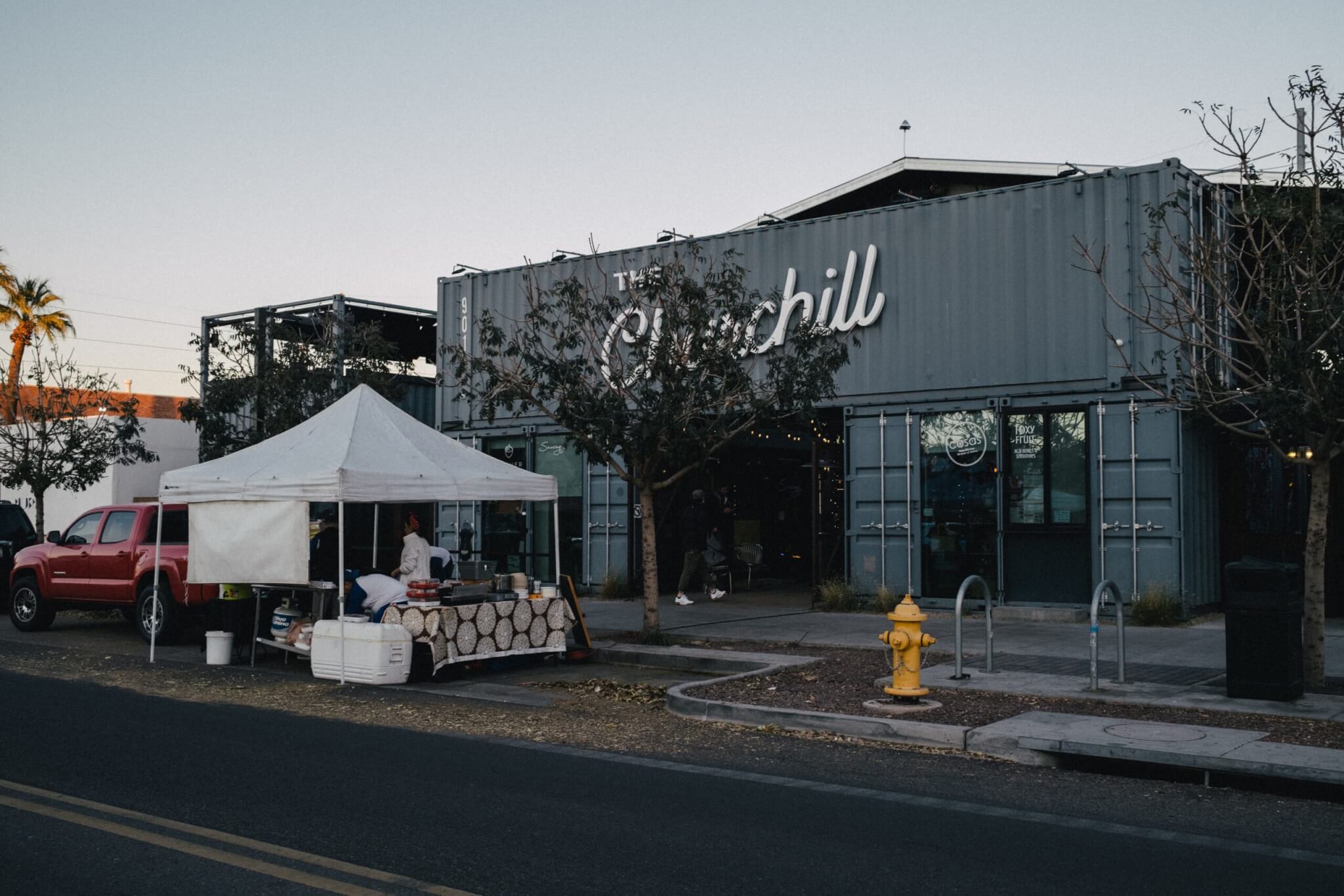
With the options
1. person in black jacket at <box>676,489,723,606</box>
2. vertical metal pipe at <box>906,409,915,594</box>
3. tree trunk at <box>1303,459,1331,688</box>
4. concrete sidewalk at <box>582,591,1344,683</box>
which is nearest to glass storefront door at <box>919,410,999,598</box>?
vertical metal pipe at <box>906,409,915,594</box>

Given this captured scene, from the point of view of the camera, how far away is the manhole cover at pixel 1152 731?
8547 millimetres

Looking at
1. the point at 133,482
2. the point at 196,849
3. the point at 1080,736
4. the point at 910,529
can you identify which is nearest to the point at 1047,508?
the point at 910,529

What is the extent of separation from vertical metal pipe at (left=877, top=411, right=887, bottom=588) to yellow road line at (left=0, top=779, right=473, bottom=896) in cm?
1289

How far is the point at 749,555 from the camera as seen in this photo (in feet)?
77.5

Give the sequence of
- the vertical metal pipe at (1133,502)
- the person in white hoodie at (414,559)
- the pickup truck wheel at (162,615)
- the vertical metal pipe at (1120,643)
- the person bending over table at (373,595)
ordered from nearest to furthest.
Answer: the vertical metal pipe at (1120,643), the person bending over table at (373,595), the person in white hoodie at (414,559), the pickup truck wheel at (162,615), the vertical metal pipe at (1133,502)

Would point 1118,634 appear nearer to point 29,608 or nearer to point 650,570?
point 650,570

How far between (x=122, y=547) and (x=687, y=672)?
329 inches

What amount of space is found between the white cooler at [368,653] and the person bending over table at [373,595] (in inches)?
10.5

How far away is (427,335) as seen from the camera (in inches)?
1165

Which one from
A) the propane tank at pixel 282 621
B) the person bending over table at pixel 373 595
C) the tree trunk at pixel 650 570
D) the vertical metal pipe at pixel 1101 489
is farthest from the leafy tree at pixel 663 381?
the vertical metal pipe at pixel 1101 489

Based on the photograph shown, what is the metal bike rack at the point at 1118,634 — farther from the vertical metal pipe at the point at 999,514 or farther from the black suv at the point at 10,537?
the black suv at the point at 10,537

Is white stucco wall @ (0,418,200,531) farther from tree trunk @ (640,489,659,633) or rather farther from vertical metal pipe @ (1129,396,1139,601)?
vertical metal pipe @ (1129,396,1139,601)

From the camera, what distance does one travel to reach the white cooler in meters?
12.4

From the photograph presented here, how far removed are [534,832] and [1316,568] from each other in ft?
24.3
